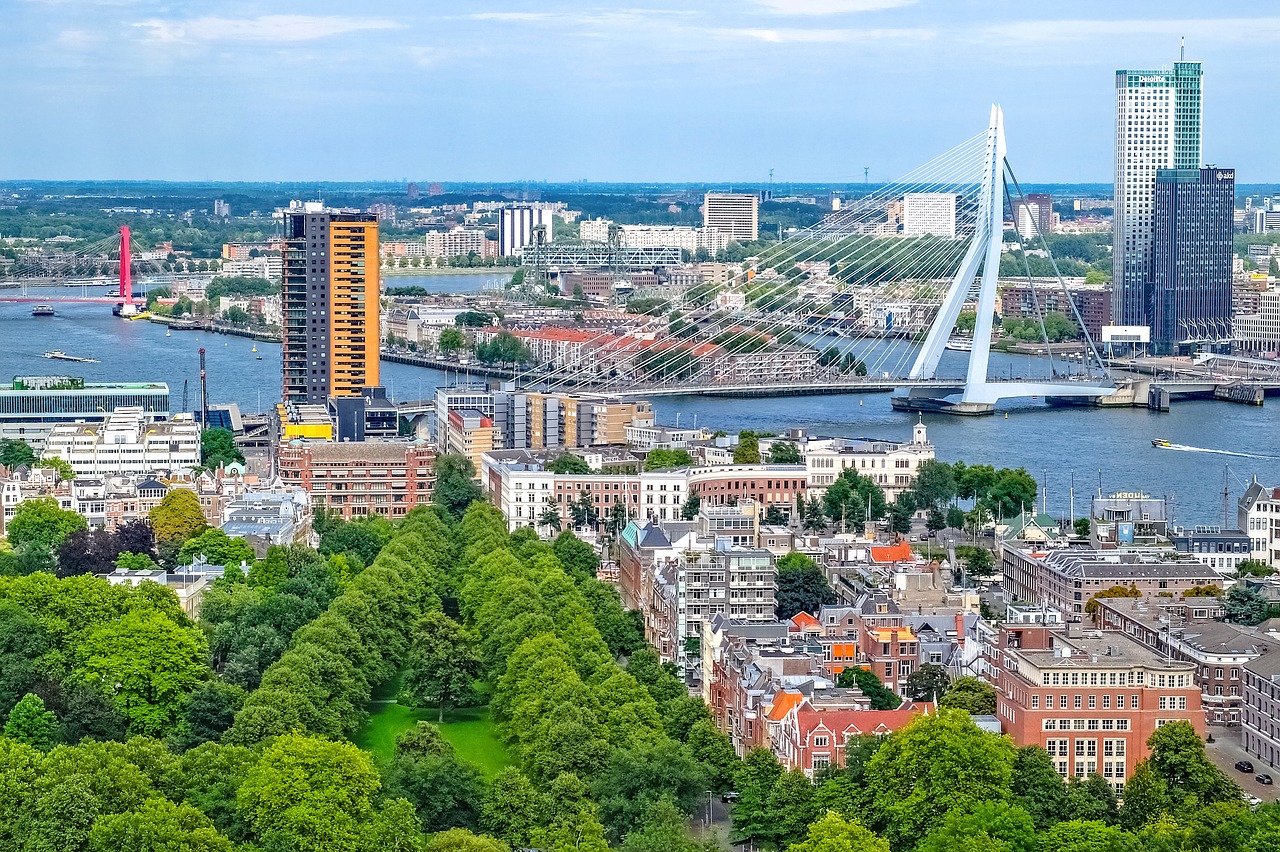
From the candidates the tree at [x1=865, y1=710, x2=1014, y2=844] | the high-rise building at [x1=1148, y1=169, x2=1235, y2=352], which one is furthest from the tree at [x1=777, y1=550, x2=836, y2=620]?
the high-rise building at [x1=1148, y1=169, x2=1235, y2=352]

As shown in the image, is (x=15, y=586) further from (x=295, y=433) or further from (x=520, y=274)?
(x=520, y=274)

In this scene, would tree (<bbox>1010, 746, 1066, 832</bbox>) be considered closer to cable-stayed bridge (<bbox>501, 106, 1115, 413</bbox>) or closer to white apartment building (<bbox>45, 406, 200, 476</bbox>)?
white apartment building (<bbox>45, 406, 200, 476</bbox>)

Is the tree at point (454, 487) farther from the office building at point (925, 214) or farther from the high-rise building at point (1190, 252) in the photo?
the office building at point (925, 214)

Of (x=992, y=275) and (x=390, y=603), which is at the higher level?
(x=992, y=275)

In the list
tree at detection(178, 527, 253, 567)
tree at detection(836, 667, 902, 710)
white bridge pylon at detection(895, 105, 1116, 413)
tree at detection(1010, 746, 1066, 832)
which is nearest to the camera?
tree at detection(1010, 746, 1066, 832)

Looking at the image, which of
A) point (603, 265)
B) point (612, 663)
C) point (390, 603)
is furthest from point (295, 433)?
point (603, 265)

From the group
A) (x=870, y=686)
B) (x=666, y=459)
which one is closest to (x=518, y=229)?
(x=666, y=459)

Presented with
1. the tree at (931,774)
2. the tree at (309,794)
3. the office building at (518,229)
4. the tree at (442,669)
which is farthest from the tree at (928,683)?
the office building at (518,229)
